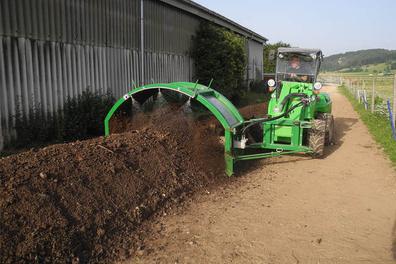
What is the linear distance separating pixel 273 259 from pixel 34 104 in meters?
6.34

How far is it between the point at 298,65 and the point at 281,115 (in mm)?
2676

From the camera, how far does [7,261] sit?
3527mm

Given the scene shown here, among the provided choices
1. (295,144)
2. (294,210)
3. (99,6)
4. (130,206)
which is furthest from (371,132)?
(130,206)

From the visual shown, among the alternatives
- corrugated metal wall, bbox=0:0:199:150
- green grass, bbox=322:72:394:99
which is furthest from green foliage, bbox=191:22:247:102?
green grass, bbox=322:72:394:99

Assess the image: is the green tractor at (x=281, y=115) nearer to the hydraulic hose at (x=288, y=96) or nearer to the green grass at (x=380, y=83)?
the hydraulic hose at (x=288, y=96)

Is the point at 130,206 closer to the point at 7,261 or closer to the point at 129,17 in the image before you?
the point at 7,261

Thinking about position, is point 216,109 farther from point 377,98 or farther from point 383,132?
point 377,98

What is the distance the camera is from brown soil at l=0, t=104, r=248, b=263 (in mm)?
3932

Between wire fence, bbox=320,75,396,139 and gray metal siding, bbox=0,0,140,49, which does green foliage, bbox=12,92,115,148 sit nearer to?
gray metal siding, bbox=0,0,140,49

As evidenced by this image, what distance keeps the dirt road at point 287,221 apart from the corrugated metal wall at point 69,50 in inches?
182

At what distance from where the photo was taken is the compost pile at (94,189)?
3926mm

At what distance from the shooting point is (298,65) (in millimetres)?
10523

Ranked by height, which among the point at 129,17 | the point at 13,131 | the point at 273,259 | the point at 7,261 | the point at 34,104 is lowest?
the point at 273,259

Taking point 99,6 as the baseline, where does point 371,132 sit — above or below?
below
